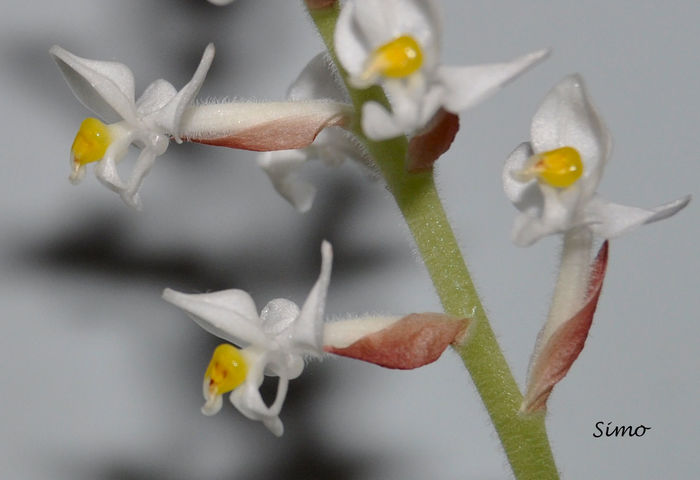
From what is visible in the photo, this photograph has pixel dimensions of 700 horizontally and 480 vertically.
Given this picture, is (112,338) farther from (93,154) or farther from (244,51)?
A: (93,154)

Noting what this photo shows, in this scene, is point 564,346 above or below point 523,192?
below

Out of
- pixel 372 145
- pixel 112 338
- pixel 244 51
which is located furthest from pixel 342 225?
pixel 372 145

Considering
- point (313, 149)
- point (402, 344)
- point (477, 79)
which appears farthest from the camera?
point (313, 149)

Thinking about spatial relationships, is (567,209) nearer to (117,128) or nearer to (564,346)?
(564,346)

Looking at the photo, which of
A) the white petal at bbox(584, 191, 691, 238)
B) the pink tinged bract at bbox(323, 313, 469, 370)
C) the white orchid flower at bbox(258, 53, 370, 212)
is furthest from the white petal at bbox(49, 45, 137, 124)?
the white petal at bbox(584, 191, 691, 238)

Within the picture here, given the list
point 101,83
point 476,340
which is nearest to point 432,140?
point 476,340
